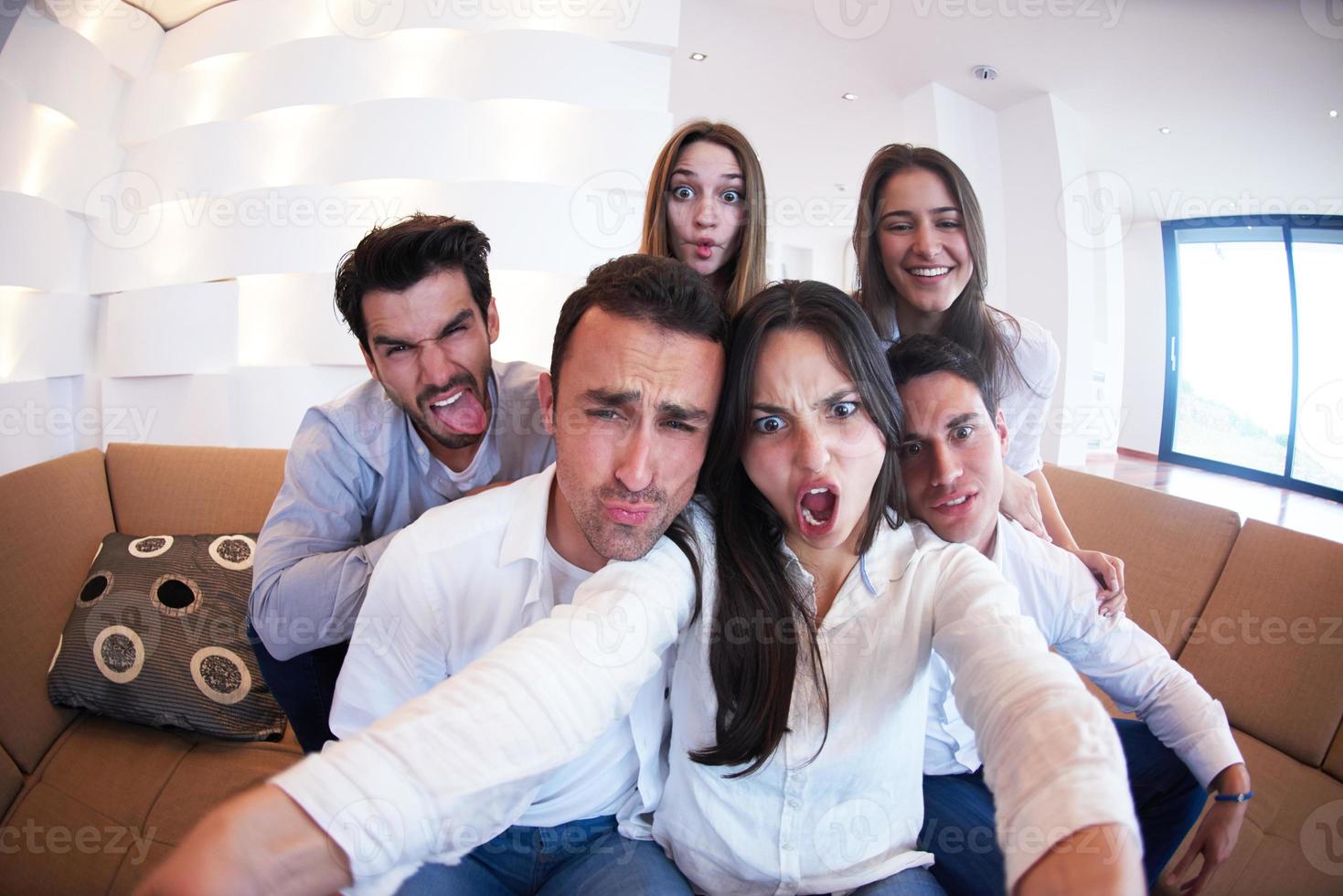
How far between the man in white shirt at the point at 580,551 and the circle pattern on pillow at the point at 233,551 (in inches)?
42.5

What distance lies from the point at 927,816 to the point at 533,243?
2998 millimetres

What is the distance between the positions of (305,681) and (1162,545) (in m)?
2.56

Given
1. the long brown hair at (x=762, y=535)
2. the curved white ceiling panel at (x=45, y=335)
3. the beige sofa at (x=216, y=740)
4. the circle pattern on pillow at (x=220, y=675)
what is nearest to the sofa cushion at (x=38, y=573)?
the beige sofa at (x=216, y=740)

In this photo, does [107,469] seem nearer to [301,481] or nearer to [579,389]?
[301,481]

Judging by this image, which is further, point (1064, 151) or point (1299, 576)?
point (1064, 151)

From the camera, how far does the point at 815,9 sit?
4.27 metres

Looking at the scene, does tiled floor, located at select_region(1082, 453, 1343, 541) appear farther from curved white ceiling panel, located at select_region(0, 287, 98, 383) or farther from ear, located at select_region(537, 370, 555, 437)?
curved white ceiling panel, located at select_region(0, 287, 98, 383)

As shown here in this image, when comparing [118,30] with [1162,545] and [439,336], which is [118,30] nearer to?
[439,336]

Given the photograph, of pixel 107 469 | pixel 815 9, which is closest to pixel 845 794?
pixel 107 469

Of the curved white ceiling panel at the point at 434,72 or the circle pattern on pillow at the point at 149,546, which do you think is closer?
the circle pattern on pillow at the point at 149,546

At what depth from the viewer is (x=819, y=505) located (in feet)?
3.62

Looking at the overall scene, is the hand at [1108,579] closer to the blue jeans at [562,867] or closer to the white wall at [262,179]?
the blue jeans at [562,867]

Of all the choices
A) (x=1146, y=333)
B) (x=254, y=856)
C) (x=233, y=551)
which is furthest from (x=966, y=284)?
(x=1146, y=333)

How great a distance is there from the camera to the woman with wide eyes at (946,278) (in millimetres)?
1837
